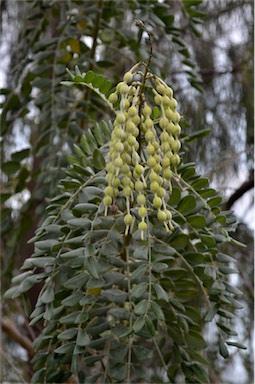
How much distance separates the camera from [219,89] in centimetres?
204

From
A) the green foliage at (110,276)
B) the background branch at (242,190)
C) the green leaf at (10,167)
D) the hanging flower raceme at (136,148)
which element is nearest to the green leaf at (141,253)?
the green foliage at (110,276)

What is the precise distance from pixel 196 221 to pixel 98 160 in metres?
0.16

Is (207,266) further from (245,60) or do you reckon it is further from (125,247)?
(245,60)

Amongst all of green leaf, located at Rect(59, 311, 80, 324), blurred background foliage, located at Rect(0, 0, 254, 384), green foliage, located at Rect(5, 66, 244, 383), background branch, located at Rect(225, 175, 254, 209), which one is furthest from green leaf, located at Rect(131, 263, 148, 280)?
background branch, located at Rect(225, 175, 254, 209)

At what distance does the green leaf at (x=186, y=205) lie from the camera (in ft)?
3.16

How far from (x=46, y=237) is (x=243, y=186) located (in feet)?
2.11

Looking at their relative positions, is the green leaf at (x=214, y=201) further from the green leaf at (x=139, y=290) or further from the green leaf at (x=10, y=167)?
the green leaf at (x=10, y=167)

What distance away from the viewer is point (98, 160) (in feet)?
3.13

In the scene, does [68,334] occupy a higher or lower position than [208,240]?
lower

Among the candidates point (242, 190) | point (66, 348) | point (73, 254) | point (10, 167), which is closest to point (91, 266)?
point (73, 254)

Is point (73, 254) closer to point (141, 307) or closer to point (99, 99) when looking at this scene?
point (141, 307)

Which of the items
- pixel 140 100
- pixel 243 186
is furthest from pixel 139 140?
pixel 243 186

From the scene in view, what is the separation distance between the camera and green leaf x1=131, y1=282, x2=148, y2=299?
0.88 metres

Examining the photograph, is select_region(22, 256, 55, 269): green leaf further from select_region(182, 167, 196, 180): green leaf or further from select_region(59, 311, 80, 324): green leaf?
select_region(182, 167, 196, 180): green leaf
